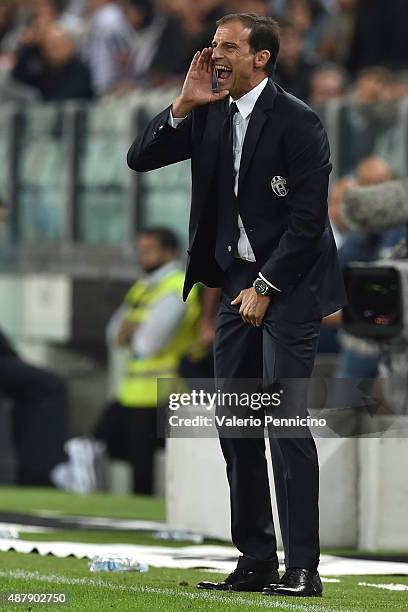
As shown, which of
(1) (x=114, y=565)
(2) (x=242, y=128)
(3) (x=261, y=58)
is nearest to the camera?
(3) (x=261, y=58)

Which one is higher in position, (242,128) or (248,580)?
(242,128)

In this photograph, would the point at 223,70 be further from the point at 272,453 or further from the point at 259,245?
the point at 272,453

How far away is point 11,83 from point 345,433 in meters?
9.08

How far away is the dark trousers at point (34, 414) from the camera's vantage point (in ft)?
49.3

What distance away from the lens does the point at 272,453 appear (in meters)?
7.04

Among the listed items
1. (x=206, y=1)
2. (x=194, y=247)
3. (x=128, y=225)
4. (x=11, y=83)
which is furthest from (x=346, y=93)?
(x=194, y=247)

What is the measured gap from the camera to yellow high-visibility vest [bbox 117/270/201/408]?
14.1 meters

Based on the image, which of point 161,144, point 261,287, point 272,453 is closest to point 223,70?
point 161,144

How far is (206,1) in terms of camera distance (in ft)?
52.3

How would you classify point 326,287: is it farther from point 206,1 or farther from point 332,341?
point 206,1

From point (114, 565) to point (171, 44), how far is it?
9083 mm

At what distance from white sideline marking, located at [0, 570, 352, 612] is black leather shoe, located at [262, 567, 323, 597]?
2.3 inches

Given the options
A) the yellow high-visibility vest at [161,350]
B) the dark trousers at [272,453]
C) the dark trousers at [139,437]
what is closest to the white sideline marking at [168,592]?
the dark trousers at [272,453]

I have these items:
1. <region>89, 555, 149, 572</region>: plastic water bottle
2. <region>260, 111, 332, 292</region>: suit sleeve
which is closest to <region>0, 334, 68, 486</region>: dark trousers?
<region>89, 555, 149, 572</region>: plastic water bottle
